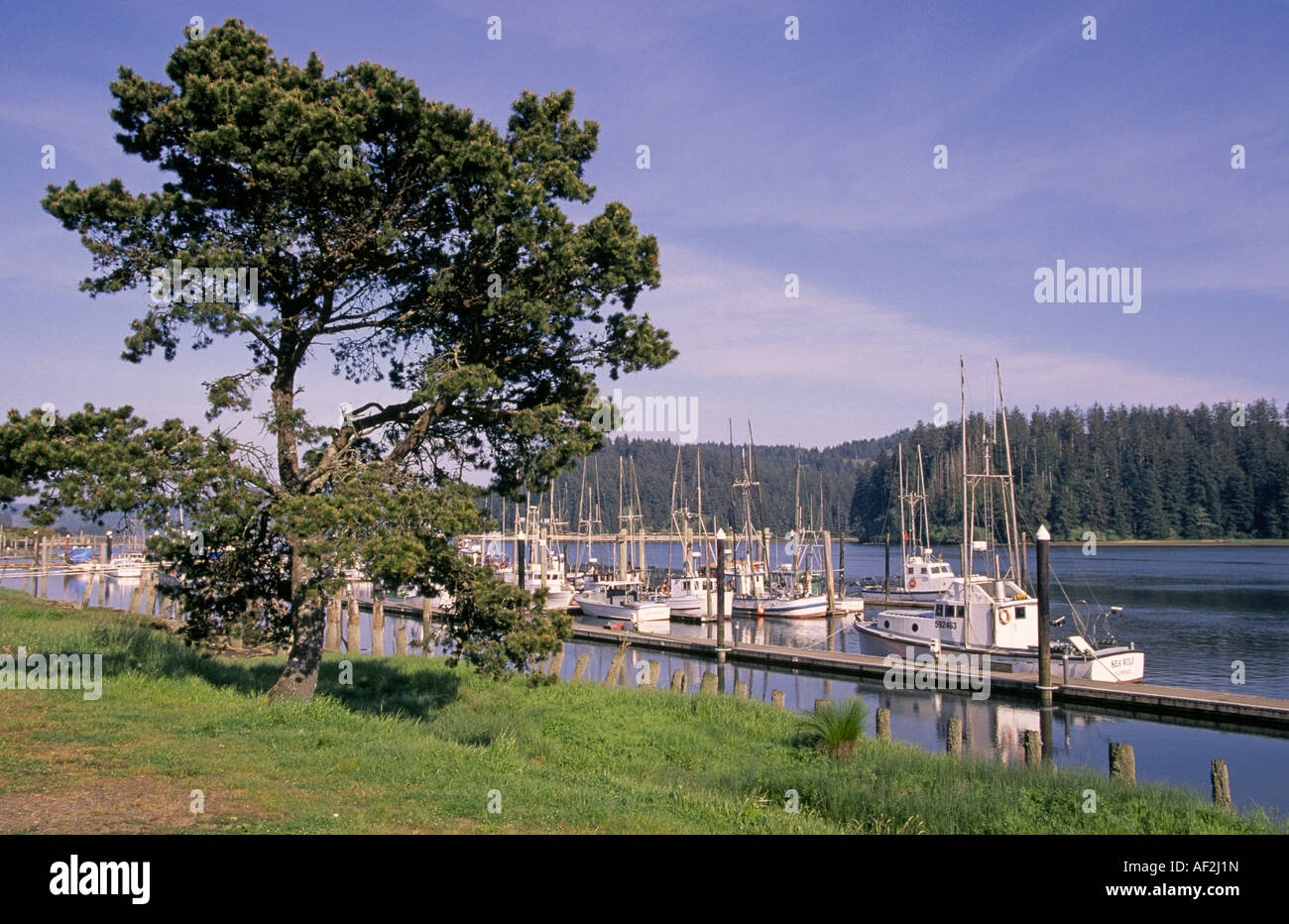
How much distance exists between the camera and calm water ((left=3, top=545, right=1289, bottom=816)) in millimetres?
22891

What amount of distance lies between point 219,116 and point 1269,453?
147m

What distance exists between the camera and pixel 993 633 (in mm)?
35562

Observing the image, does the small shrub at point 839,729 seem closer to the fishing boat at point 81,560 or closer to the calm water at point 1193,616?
the calm water at point 1193,616

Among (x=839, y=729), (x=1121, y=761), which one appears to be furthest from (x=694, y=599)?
(x=1121, y=761)

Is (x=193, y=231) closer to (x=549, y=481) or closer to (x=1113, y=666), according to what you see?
(x=549, y=481)

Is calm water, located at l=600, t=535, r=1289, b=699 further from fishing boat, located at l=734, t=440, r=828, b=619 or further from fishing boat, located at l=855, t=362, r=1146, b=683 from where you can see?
fishing boat, located at l=855, t=362, r=1146, b=683

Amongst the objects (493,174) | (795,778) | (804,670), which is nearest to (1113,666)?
(804,670)

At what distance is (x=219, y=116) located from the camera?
1384cm

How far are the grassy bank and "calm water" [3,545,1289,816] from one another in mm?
6510

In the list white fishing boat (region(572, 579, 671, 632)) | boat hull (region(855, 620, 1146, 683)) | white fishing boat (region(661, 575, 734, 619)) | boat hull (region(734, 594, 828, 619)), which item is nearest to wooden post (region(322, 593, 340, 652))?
white fishing boat (region(572, 579, 671, 632))

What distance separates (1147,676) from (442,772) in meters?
32.6

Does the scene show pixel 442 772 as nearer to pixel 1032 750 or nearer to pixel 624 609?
pixel 1032 750

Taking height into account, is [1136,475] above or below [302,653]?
above
